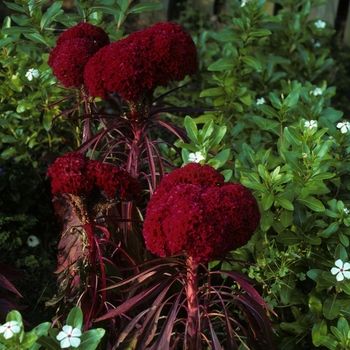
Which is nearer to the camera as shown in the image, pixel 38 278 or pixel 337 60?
pixel 38 278

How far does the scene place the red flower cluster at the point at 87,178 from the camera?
1.80m

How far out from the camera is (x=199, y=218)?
1.67 m

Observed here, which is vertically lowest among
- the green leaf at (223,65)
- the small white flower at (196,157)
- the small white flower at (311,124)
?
the green leaf at (223,65)

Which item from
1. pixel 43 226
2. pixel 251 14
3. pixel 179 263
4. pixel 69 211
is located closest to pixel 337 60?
pixel 251 14

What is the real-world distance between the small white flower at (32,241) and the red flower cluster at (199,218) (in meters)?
1.56

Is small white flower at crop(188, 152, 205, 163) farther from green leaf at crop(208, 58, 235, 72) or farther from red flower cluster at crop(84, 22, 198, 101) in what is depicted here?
green leaf at crop(208, 58, 235, 72)

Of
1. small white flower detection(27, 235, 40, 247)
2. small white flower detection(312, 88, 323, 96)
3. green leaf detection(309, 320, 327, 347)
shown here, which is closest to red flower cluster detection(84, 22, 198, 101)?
green leaf detection(309, 320, 327, 347)

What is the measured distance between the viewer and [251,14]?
3.31 m

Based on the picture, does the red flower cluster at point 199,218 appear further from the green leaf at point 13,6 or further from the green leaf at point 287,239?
the green leaf at point 13,6

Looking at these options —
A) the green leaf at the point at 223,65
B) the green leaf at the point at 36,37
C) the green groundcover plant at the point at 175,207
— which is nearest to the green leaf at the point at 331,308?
the green groundcover plant at the point at 175,207

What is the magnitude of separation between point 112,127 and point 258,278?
29.8 inches

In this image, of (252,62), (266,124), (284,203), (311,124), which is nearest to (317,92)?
(252,62)

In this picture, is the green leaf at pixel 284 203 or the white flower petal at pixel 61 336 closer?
the white flower petal at pixel 61 336

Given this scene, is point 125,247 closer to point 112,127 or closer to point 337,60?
point 112,127
